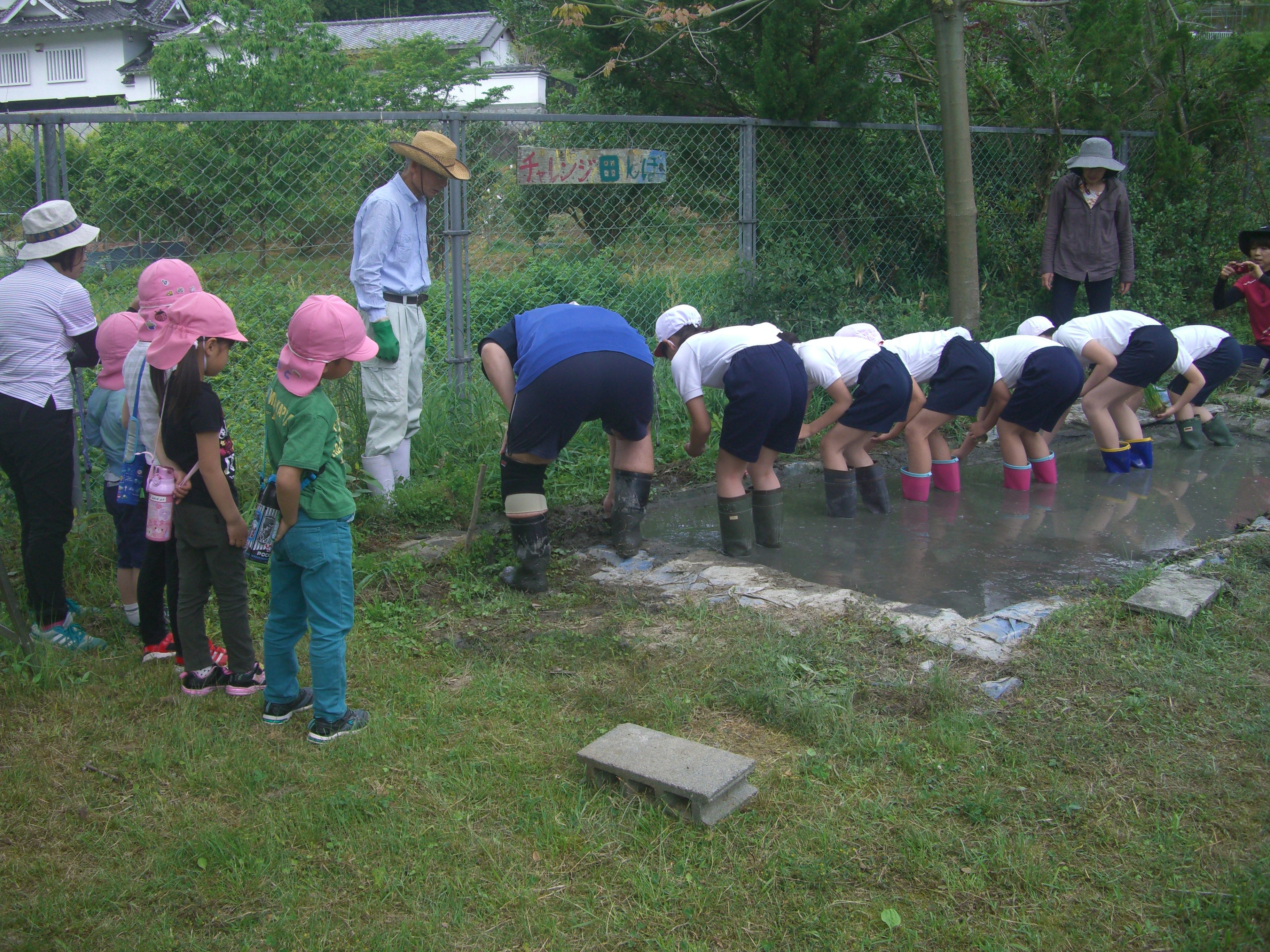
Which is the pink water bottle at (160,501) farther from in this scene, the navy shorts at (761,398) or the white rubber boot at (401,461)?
the navy shorts at (761,398)

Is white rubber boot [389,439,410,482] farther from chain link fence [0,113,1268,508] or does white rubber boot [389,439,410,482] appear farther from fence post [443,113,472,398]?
fence post [443,113,472,398]

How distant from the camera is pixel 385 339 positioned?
206 inches

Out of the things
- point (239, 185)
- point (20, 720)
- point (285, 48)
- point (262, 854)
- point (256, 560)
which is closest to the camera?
point (262, 854)

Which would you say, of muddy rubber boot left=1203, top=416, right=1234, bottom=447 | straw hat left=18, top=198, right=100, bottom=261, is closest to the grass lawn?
straw hat left=18, top=198, right=100, bottom=261

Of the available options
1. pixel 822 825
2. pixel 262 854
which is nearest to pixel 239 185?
pixel 262 854

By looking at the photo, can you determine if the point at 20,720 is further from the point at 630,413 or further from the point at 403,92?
the point at 403,92

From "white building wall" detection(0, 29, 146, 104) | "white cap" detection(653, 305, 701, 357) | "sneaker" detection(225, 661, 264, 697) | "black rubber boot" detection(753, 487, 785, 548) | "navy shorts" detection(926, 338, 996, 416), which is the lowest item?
"sneaker" detection(225, 661, 264, 697)

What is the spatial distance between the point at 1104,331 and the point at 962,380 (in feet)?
4.50

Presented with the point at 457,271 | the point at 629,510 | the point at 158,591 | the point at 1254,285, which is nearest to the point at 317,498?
the point at 158,591

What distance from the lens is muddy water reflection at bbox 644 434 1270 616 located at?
487 centimetres

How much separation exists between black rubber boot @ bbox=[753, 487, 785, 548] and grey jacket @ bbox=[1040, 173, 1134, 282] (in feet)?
14.1

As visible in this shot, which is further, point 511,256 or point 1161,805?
point 511,256

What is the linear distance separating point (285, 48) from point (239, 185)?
33.7 feet

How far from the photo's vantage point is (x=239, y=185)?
6.10 meters
